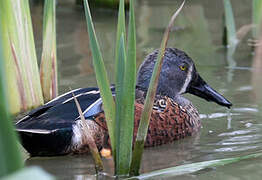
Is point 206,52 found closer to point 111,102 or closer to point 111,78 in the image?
point 111,78

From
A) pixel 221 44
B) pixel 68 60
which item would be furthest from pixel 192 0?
pixel 68 60

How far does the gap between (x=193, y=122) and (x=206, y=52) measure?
215cm

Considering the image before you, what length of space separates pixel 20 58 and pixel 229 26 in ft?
7.56

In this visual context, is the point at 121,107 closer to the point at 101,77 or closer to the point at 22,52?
the point at 101,77

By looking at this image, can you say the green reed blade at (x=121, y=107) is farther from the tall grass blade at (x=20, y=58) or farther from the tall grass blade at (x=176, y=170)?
the tall grass blade at (x=20, y=58)

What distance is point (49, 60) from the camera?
466 centimetres

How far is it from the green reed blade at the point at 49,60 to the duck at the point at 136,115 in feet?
1.83

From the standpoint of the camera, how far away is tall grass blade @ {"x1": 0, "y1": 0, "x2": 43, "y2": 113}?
4211mm

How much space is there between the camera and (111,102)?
3.08 m

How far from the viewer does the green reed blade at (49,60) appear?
14.7ft

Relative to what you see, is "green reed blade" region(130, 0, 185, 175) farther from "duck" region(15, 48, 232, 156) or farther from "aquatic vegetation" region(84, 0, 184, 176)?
"duck" region(15, 48, 232, 156)

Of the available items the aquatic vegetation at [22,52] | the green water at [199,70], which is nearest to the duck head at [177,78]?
the green water at [199,70]

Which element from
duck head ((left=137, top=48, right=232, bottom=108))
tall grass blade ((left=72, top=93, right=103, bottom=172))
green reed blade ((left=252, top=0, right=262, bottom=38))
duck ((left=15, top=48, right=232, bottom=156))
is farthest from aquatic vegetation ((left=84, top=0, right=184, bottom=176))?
green reed blade ((left=252, top=0, right=262, bottom=38))

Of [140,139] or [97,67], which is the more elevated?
[97,67]
